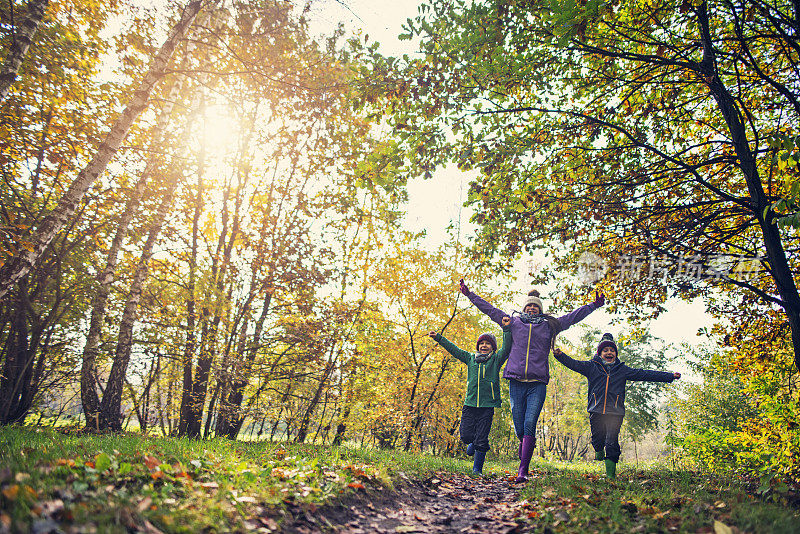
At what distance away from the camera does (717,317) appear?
7652 millimetres

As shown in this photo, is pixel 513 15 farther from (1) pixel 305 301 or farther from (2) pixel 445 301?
(2) pixel 445 301

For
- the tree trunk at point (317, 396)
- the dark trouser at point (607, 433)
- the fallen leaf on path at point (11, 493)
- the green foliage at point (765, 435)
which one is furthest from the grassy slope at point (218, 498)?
the tree trunk at point (317, 396)

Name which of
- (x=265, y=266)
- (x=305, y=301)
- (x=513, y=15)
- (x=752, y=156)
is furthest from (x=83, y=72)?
(x=752, y=156)

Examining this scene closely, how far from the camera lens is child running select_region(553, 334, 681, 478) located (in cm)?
603

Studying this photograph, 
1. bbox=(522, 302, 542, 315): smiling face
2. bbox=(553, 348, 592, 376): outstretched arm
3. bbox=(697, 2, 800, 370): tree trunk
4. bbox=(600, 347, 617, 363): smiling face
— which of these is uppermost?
bbox=(697, 2, 800, 370): tree trunk

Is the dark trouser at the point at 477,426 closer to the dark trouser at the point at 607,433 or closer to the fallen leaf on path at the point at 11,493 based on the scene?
the dark trouser at the point at 607,433

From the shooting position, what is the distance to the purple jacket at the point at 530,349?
5844 mm

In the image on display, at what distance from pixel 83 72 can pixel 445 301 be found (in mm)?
11122

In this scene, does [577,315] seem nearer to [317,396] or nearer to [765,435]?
[765,435]

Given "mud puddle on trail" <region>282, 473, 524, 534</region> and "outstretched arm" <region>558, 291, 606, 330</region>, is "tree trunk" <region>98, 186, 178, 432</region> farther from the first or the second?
"outstretched arm" <region>558, 291, 606, 330</region>

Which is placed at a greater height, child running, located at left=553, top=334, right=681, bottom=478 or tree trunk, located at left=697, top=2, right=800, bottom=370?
tree trunk, located at left=697, top=2, right=800, bottom=370

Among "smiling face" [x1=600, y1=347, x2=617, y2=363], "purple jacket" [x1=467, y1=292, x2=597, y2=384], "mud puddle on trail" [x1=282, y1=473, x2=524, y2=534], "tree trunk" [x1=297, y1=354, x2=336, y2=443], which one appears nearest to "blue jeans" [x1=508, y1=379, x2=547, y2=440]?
"purple jacket" [x1=467, y1=292, x2=597, y2=384]

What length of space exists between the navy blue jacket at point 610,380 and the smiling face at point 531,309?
72cm

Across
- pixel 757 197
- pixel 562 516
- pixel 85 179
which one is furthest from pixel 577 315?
pixel 85 179
